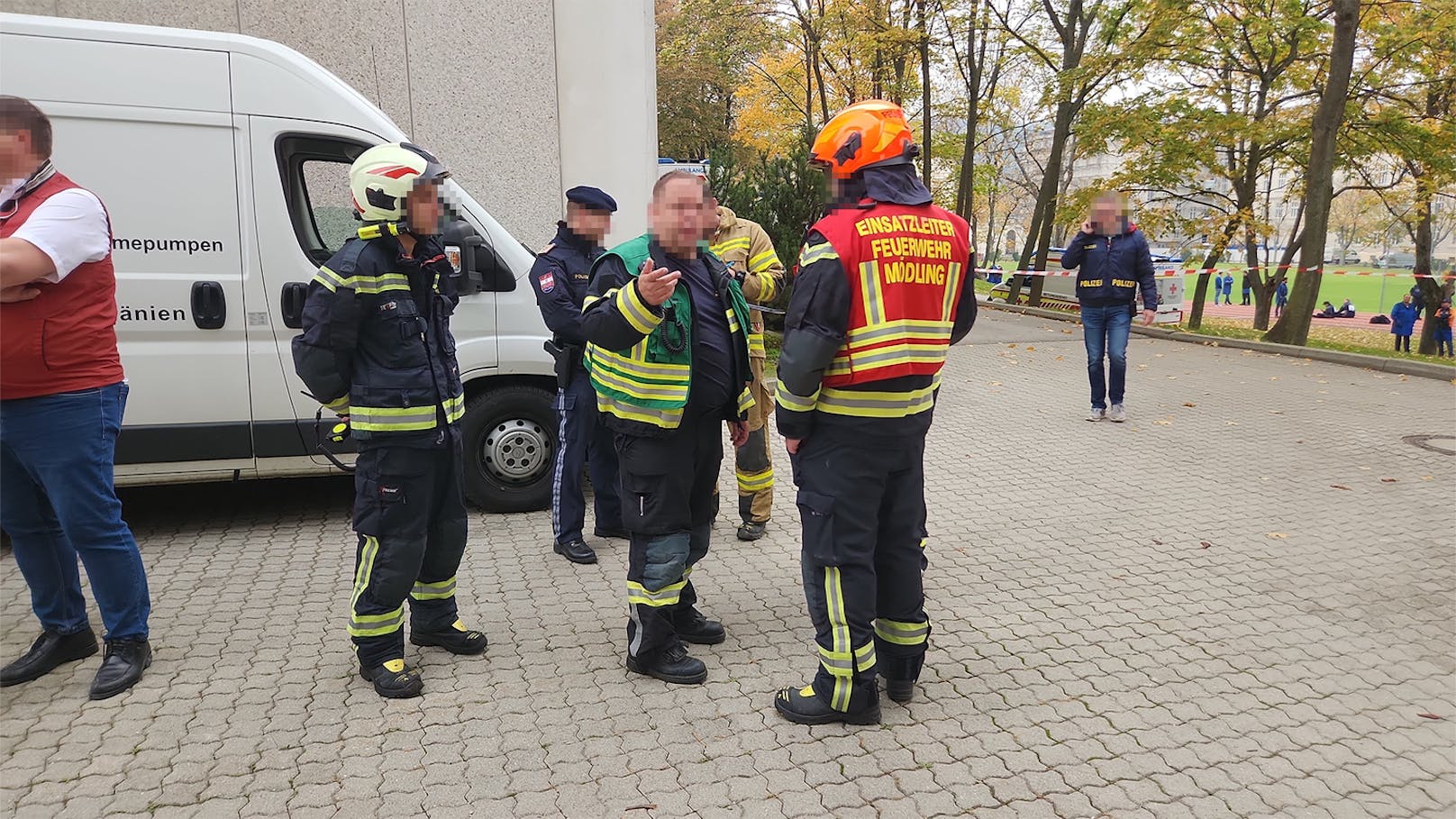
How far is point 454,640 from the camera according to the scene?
3924 millimetres

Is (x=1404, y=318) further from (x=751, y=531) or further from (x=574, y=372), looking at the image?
(x=574, y=372)

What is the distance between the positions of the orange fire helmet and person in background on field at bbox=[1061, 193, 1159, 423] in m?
5.88

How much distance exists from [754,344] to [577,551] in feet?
5.23

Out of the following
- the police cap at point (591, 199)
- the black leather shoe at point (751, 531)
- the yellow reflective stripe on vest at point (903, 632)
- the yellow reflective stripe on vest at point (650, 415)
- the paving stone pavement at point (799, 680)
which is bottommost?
the paving stone pavement at point (799, 680)

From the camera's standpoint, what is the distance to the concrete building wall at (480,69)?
28.3 ft

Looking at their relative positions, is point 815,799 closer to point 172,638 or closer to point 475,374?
point 172,638

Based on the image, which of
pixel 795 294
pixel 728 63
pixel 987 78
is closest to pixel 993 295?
pixel 987 78

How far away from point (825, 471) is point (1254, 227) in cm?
1675

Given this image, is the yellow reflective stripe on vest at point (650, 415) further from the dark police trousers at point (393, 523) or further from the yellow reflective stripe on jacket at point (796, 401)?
the dark police trousers at point (393, 523)

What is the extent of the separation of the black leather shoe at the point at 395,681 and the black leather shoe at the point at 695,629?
1104mm

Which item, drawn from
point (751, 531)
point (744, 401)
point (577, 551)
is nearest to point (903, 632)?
point (744, 401)

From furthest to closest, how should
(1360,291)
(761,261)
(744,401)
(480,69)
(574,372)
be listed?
(1360,291) < (480,69) < (761,261) < (574,372) < (744,401)

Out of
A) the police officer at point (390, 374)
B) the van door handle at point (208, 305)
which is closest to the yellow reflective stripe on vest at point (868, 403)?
the police officer at point (390, 374)

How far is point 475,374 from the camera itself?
5.55 m
